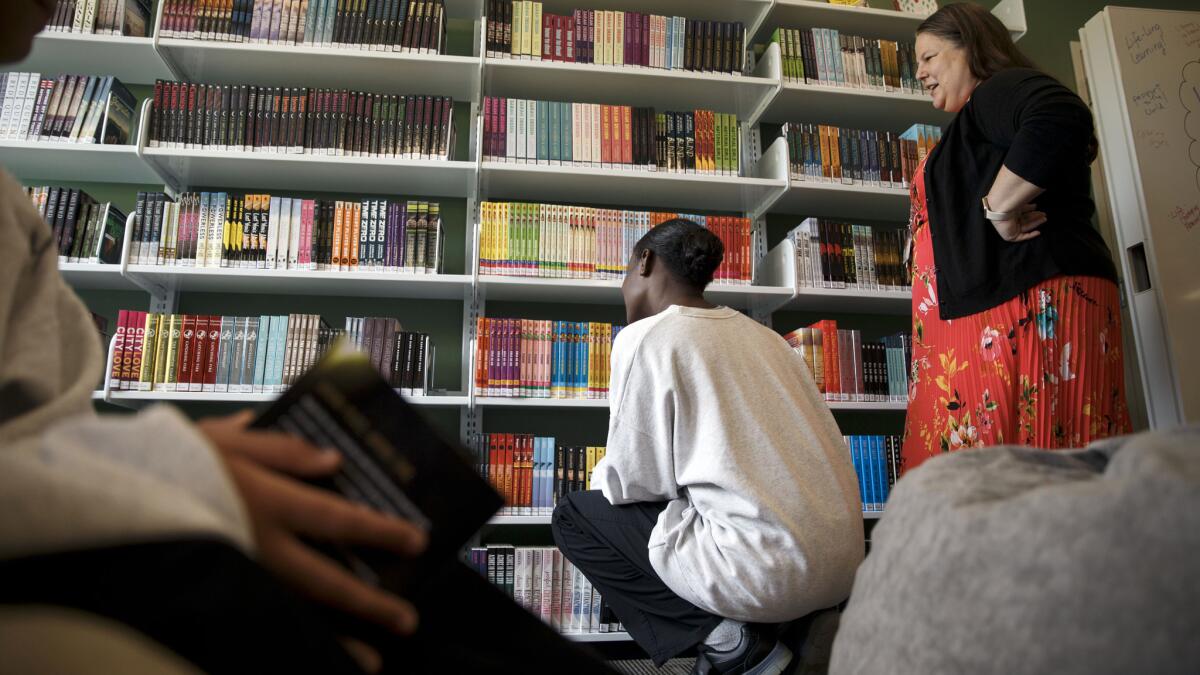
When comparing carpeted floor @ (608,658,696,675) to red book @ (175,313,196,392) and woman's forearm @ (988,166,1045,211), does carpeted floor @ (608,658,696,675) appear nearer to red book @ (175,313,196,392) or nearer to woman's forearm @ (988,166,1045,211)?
woman's forearm @ (988,166,1045,211)

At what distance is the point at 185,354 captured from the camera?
2.33 metres

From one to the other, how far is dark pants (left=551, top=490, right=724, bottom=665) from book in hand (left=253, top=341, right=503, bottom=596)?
1.10 metres

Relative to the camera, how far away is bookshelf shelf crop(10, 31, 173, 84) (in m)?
2.46

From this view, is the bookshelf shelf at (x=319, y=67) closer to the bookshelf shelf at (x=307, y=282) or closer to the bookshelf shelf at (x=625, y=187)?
the bookshelf shelf at (x=625, y=187)

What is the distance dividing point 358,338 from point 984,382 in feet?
5.77

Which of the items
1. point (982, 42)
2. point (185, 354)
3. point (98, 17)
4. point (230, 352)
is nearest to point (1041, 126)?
point (982, 42)

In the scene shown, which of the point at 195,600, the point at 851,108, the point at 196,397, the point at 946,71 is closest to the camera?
the point at 195,600

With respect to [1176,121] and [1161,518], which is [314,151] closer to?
[1161,518]

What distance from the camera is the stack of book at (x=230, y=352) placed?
2.31 meters

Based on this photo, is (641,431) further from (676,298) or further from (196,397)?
(196,397)

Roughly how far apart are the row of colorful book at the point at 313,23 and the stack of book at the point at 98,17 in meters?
0.15

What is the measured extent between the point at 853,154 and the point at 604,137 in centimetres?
91

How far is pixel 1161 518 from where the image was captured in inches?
12.1

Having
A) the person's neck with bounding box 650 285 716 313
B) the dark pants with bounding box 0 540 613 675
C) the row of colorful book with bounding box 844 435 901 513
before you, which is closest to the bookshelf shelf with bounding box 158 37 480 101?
the person's neck with bounding box 650 285 716 313
